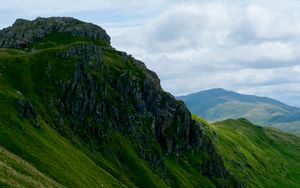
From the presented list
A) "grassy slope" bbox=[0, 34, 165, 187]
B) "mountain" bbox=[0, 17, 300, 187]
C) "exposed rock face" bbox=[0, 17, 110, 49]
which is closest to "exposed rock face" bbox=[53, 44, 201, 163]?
"mountain" bbox=[0, 17, 300, 187]

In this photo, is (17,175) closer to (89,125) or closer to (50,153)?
(50,153)

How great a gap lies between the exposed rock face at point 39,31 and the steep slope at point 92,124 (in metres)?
0.66

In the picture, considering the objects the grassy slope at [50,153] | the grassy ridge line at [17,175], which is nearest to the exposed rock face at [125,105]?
the grassy slope at [50,153]

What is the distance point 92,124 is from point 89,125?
1242mm

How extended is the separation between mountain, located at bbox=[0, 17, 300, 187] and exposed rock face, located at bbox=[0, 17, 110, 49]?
59cm

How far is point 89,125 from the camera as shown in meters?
128

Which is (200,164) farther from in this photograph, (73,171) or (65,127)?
(73,171)

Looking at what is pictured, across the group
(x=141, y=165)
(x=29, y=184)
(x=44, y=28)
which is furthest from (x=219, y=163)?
(x=29, y=184)

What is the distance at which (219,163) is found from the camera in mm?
186000

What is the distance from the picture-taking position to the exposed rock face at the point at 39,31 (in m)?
183

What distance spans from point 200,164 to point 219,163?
1774 centimetres

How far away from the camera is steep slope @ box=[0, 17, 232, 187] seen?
97.2m

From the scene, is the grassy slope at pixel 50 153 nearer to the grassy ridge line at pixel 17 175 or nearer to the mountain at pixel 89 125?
the grassy ridge line at pixel 17 175

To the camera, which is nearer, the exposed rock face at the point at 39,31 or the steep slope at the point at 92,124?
the steep slope at the point at 92,124
